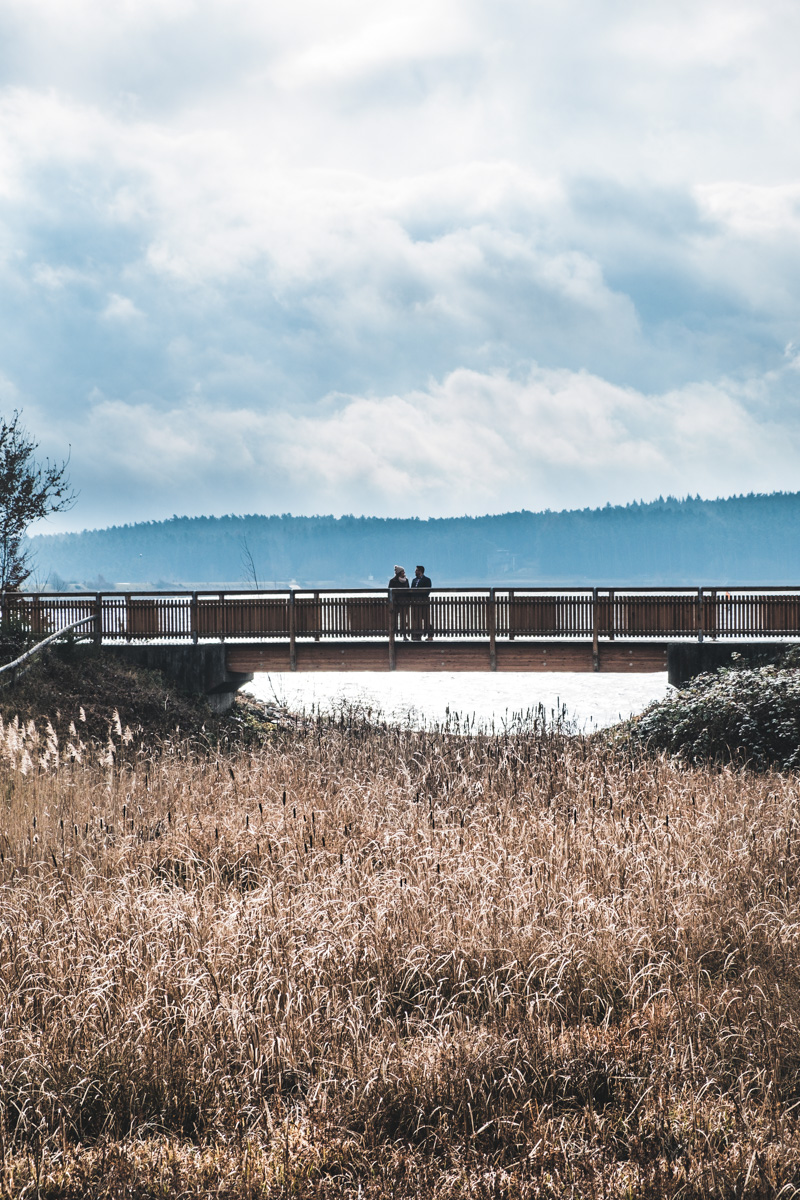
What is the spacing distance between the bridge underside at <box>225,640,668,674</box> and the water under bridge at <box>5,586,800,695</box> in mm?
24

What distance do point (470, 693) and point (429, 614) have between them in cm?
1828

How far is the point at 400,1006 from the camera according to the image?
4551 mm

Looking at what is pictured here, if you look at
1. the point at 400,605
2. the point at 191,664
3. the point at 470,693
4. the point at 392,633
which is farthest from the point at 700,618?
the point at 470,693

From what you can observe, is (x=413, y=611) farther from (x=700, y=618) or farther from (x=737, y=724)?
(x=737, y=724)

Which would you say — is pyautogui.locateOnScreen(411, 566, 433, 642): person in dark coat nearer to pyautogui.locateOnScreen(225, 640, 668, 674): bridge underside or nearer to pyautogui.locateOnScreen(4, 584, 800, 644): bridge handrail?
pyautogui.locateOnScreen(4, 584, 800, 644): bridge handrail

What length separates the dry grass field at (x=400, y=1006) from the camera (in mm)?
3545

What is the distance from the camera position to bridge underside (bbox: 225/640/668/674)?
73.8 ft

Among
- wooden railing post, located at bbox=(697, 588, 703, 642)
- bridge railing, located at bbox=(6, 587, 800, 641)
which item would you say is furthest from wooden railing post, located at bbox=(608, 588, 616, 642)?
wooden railing post, located at bbox=(697, 588, 703, 642)

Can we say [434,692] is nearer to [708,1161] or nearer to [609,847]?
[609,847]

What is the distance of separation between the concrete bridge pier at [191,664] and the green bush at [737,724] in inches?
461

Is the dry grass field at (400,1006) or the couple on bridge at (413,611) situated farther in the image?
the couple on bridge at (413,611)

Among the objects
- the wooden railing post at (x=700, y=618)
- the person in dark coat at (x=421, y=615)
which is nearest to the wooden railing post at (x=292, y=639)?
the person in dark coat at (x=421, y=615)

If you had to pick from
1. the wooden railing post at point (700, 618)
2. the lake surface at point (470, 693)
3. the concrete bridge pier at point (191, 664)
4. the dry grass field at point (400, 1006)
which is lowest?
the lake surface at point (470, 693)

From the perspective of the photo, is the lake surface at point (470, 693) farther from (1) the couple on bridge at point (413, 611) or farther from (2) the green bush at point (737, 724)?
(2) the green bush at point (737, 724)
